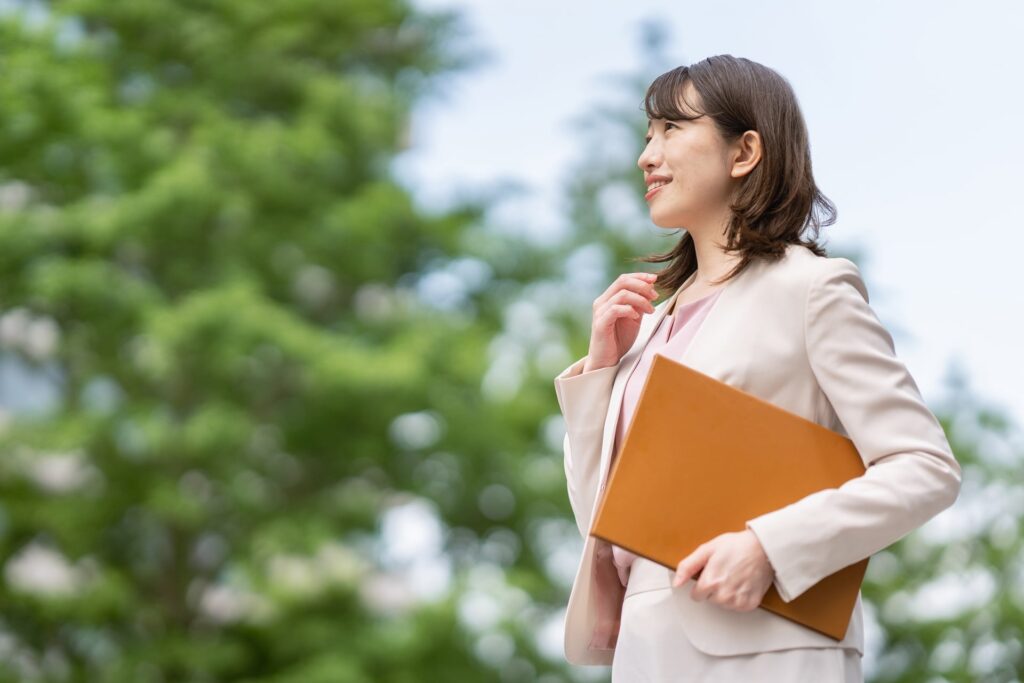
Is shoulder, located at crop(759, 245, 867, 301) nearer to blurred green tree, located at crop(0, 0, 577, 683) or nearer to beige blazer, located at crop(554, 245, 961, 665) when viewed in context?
beige blazer, located at crop(554, 245, 961, 665)

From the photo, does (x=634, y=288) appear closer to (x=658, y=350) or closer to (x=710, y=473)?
(x=658, y=350)

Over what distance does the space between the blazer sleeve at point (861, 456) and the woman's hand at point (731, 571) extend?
0.05 feet

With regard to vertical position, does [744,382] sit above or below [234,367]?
below

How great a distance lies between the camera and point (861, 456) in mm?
1548

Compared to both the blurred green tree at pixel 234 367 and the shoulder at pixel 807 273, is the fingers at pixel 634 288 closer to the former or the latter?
the shoulder at pixel 807 273

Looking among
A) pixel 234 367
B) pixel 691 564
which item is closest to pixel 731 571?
pixel 691 564

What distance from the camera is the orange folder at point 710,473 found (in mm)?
1478

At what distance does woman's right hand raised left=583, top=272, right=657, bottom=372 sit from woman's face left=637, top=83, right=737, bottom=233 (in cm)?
9

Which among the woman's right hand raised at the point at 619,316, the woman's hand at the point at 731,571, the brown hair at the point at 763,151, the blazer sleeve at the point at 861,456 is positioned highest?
the brown hair at the point at 763,151

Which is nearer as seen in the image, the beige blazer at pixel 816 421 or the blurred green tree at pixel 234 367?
the beige blazer at pixel 816 421

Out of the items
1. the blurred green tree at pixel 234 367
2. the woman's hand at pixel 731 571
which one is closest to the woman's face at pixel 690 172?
the woman's hand at pixel 731 571

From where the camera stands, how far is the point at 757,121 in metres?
1.67

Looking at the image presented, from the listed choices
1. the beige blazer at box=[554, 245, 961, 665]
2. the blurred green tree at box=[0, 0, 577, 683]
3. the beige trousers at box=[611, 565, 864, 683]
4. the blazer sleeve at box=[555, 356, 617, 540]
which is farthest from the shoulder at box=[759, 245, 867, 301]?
the blurred green tree at box=[0, 0, 577, 683]

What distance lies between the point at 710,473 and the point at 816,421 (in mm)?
174
